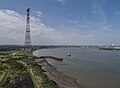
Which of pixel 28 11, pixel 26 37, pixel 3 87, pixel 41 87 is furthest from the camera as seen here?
pixel 28 11

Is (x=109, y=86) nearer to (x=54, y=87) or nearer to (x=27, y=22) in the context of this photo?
(x=54, y=87)

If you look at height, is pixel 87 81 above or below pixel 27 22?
below

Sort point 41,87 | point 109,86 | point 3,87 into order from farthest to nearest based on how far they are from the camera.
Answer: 1. point 109,86
2. point 41,87
3. point 3,87

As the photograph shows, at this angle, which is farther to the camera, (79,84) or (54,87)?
(79,84)

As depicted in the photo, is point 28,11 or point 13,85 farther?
point 28,11

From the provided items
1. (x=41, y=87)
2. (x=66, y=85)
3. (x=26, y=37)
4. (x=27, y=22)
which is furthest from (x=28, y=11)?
(x=41, y=87)

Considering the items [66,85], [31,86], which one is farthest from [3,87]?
[66,85]

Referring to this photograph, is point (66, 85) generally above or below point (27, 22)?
below

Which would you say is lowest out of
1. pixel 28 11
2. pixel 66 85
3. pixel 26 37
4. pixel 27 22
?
pixel 66 85

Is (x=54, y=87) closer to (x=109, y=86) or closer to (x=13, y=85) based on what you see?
(x=13, y=85)
